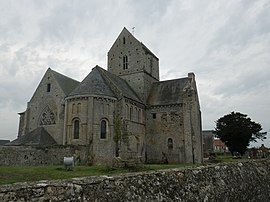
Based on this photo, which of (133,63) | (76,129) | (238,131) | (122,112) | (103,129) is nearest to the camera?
(76,129)

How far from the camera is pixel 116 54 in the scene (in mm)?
51375

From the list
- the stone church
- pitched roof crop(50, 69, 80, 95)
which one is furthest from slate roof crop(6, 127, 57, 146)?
pitched roof crop(50, 69, 80, 95)

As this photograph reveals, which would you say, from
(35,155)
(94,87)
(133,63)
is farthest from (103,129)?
(133,63)

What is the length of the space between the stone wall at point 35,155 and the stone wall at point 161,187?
75.6 ft

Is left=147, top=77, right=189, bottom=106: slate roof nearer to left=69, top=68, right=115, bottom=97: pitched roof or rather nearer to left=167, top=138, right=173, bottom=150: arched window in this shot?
left=167, top=138, right=173, bottom=150: arched window

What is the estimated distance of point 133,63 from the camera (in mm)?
49438

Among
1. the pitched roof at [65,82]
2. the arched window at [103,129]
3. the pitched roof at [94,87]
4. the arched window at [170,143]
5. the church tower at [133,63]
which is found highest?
the church tower at [133,63]

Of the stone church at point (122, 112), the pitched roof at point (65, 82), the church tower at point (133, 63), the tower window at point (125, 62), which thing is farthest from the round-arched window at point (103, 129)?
the tower window at point (125, 62)

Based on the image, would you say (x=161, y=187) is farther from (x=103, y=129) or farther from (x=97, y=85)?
(x=97, y=85)

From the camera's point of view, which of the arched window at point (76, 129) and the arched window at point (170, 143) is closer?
the arched window at point (76, 129)

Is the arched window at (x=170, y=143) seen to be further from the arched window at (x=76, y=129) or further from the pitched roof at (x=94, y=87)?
the arched window at (x=76, y=129)

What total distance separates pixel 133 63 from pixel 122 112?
51.4 feet

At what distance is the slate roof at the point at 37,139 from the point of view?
36062mm

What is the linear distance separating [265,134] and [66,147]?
48.1 meters
